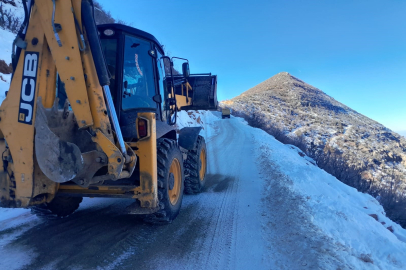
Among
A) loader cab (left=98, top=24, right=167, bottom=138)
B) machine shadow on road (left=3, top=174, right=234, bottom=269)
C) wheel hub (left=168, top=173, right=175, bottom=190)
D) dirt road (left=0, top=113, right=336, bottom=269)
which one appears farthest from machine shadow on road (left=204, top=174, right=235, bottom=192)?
loader cab (left=98, top=24, right=167, bottom=138)

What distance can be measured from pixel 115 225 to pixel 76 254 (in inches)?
34.2

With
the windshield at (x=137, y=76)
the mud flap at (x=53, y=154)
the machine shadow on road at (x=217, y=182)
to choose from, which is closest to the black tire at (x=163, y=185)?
the windshield at (x=137, y=76)

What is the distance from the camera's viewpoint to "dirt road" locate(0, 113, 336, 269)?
2949mm

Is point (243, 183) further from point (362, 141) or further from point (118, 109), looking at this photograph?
point (362, 141)

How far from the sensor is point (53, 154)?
2.67 m

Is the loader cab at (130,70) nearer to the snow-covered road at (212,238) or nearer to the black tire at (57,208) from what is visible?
the snow-covered road at (212,238)

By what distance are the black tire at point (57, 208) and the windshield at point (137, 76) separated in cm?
181

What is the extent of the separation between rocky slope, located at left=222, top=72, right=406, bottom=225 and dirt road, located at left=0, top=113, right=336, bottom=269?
6.97 metres

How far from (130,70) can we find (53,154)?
171 cm

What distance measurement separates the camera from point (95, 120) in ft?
9.07

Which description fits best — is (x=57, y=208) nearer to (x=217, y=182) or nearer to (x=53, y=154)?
(x=53, y=154)

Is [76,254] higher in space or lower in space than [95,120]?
lower

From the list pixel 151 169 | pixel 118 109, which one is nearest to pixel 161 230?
pixel 151 169

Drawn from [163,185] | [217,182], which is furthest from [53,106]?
[217,182]
